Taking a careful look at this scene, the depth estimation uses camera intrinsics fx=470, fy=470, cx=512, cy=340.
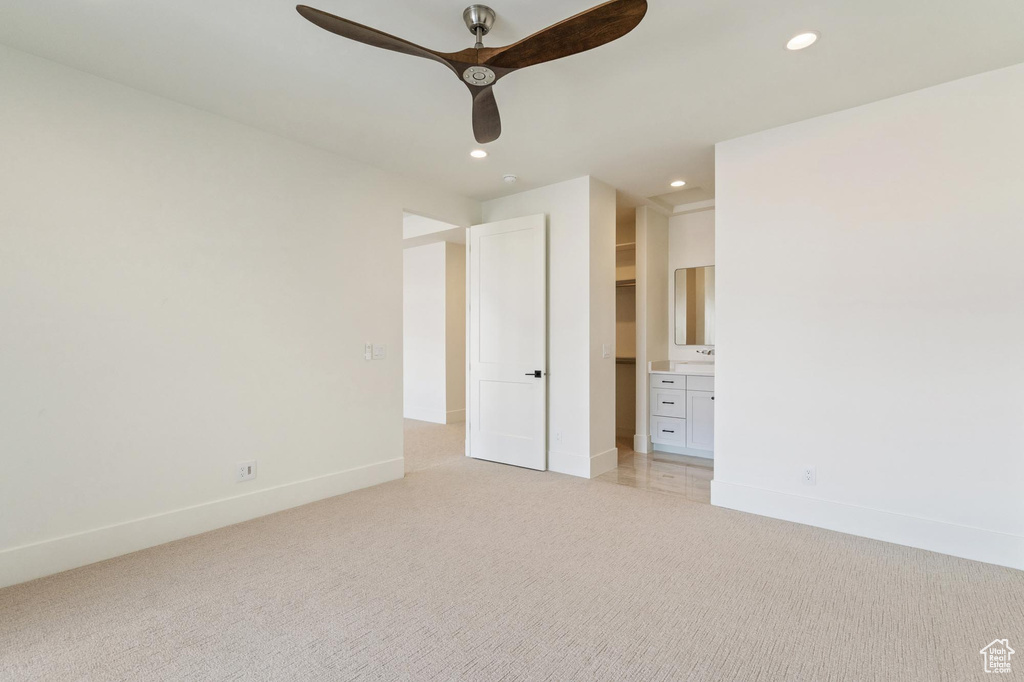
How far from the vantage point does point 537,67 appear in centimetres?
243

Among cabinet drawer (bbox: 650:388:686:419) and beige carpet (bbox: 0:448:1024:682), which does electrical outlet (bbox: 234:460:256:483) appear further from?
cabinet drawer (bbox: 650:388:686:419)

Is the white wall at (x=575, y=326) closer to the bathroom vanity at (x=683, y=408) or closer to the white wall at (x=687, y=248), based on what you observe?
the bathroom vanity at (x=683, y=408)

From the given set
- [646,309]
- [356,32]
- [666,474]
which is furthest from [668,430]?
[356,32]

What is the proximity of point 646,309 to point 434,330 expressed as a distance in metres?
3.18

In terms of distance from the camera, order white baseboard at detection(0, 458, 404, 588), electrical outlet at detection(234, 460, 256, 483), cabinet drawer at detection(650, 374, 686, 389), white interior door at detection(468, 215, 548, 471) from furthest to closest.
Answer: cabinet drawer at detection(650, 374, 686, 389), white interior door at detection(468, 215, 548, 471), electrical outlet at detection(234, 460, 256, 483), white baseboard at detection(0, 458, 404, 588)

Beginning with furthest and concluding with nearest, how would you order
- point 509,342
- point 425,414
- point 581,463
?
point 425,414, point 509,342, point 581,463

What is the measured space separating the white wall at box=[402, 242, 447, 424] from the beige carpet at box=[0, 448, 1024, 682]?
149 inches

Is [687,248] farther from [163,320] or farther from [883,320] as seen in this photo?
[163,320]

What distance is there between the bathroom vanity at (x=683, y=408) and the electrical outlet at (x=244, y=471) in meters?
3.76

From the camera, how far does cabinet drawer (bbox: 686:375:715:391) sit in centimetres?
470

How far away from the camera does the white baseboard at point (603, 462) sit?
4109 mm

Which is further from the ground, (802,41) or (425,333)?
(802,41)

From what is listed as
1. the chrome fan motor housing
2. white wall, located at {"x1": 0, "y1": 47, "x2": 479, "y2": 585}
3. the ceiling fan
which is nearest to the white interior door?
white wall, located at {"x1": 0, "y1": 47, "x2": 479, "y2": 585}

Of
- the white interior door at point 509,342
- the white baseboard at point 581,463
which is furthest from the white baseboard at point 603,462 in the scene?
the white interior door at point 509,342
